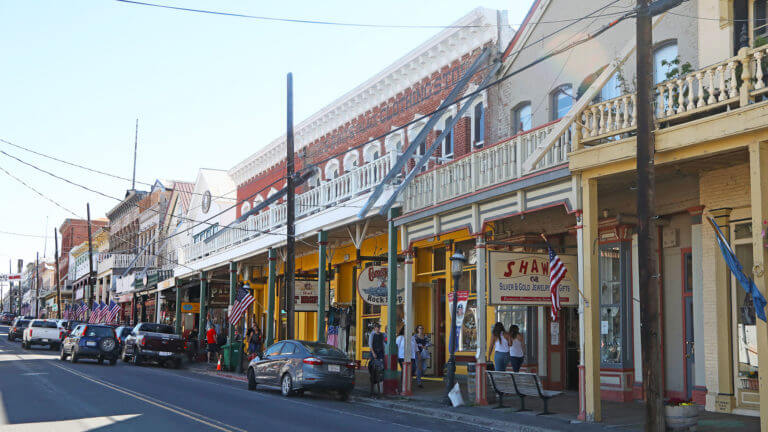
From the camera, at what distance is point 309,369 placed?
61.8 ft

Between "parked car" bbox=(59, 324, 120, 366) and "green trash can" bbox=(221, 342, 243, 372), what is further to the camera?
"parked car" bbox=(59, 324, 120, 366)

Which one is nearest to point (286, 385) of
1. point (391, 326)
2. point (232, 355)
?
point (391, 326)

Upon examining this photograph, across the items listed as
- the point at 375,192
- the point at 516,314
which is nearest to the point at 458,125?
the point at 375,192

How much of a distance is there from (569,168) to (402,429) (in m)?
5.53

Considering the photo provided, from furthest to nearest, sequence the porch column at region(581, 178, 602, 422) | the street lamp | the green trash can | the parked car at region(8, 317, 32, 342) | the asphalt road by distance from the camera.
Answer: the parked car at region(8, 317, 32, 342) < the green trash can < the street lamp < the porch column at region(581, 178, 602, 422) < the asphalt road

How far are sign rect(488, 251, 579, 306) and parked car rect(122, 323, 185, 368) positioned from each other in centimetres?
1980

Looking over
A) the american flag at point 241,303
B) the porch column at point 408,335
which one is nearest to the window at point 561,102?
the porch column at point 408,335

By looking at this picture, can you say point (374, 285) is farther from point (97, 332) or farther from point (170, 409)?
point (97, 332)

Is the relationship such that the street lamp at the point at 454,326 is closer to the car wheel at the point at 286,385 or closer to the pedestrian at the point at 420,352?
the pedestrian at the point at 420,352

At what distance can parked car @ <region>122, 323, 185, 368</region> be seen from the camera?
3192 cm

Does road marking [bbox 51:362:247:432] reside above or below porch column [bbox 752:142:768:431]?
below

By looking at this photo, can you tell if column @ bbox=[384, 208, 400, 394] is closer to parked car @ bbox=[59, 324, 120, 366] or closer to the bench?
the bench

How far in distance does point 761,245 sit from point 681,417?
2.76 meters

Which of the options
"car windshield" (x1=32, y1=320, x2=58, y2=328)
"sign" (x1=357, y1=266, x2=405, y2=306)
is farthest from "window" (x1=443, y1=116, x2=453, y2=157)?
"car windshield" (x1=32, y1=320, x2=58, y2=328)
